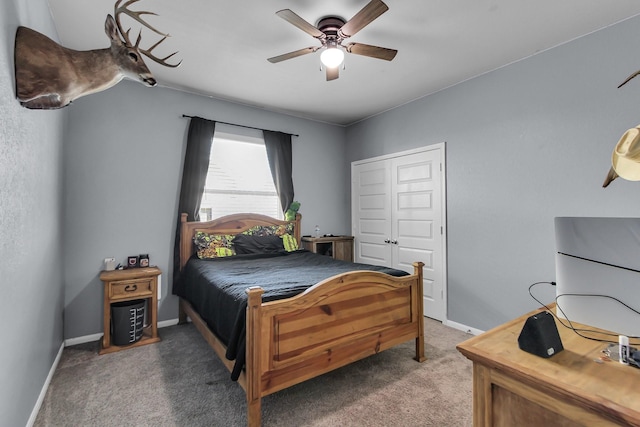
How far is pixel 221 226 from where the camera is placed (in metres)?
3.67

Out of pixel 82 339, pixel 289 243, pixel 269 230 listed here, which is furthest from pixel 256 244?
pixel 82 339

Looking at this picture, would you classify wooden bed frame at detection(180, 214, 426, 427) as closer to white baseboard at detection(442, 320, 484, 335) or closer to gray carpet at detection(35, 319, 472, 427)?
gray carpet at detection(35, 319, 472, 427)

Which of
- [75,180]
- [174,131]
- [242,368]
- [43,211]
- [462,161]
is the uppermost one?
[174,131]

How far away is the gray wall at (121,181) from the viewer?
2.91m

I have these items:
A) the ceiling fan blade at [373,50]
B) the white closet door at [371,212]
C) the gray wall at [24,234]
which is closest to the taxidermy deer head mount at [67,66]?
the gray wall at [24,234]

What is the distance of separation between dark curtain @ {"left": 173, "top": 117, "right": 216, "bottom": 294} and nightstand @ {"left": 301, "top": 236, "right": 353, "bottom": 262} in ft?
5.02

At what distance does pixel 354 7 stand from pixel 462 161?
6.60 feet

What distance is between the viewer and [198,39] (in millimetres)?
2455

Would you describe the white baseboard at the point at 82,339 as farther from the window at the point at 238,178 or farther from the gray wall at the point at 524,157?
the gray wall at the point at 524,157

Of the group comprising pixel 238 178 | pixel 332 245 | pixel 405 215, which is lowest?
pixel 332 245

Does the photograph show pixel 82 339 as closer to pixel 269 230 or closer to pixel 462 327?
pixel 269 230

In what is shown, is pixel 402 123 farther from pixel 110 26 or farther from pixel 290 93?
pixel 110 26

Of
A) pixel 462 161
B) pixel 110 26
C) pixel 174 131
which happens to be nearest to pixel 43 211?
pixel 110 26

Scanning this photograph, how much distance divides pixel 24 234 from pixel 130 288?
1361 millimetres
